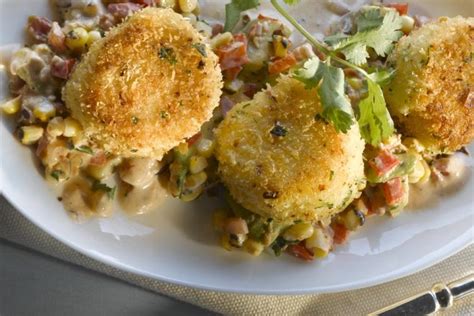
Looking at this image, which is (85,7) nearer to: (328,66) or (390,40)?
(328,66)

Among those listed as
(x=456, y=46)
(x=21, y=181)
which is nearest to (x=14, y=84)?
(x=21, y=181)

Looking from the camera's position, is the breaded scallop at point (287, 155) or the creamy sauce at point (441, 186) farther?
the creamy sauce at point (441, 186)

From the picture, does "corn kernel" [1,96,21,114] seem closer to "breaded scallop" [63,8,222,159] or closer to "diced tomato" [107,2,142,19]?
"breaded scallop" [63,8,222,159]

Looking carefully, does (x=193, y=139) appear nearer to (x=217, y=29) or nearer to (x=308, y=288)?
(x=217, y=29)

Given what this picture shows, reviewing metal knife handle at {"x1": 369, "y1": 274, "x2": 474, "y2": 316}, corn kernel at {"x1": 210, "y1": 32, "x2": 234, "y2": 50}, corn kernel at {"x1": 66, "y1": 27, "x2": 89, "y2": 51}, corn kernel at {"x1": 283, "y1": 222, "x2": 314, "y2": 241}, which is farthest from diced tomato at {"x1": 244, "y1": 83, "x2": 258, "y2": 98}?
metal knife handle at {"x1": 369, "y1": 274, "x2": 474, "y2": 316}

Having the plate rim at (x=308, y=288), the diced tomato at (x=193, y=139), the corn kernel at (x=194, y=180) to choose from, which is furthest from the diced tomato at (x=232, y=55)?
the plate rim at (x=308, y=288)

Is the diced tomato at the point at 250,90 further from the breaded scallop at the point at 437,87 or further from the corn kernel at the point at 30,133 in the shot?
the corn kernel at the point at 30,133

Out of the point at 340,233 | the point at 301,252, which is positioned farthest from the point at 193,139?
the point at 340,233
